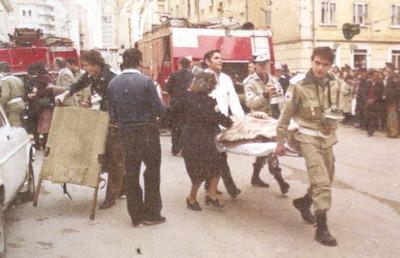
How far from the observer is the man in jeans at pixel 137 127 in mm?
6148

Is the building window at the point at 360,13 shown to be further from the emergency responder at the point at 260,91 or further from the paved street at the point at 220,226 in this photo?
the emergency responder at the point at 260,91

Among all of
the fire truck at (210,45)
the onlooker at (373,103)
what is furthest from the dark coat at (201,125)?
the onlooker at (373,103)

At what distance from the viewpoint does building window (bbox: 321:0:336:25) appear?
3684cm

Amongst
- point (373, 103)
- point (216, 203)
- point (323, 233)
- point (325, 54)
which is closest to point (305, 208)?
point (323, 233)

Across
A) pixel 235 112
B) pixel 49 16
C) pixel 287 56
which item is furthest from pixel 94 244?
pixel 49 16

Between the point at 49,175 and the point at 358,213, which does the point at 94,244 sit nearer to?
the point at 49,175

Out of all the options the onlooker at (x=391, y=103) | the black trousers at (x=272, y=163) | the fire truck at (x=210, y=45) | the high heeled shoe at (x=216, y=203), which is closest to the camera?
the high heeled shoe at (x=216, y=203)

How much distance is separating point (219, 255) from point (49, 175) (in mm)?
2548

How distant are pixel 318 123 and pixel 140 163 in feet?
6.39

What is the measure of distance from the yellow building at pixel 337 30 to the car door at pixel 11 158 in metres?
30.3

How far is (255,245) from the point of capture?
552cm

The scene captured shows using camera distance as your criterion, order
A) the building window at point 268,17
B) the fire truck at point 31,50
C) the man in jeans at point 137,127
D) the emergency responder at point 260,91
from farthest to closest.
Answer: the building window at point 268,17, the fire truck at point 31,50, the emergency responder at point 260,91, the man in jeans at point 137,127

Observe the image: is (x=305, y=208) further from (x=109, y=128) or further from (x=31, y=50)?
(x=31, y=50)

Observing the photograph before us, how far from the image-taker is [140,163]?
627 cm
